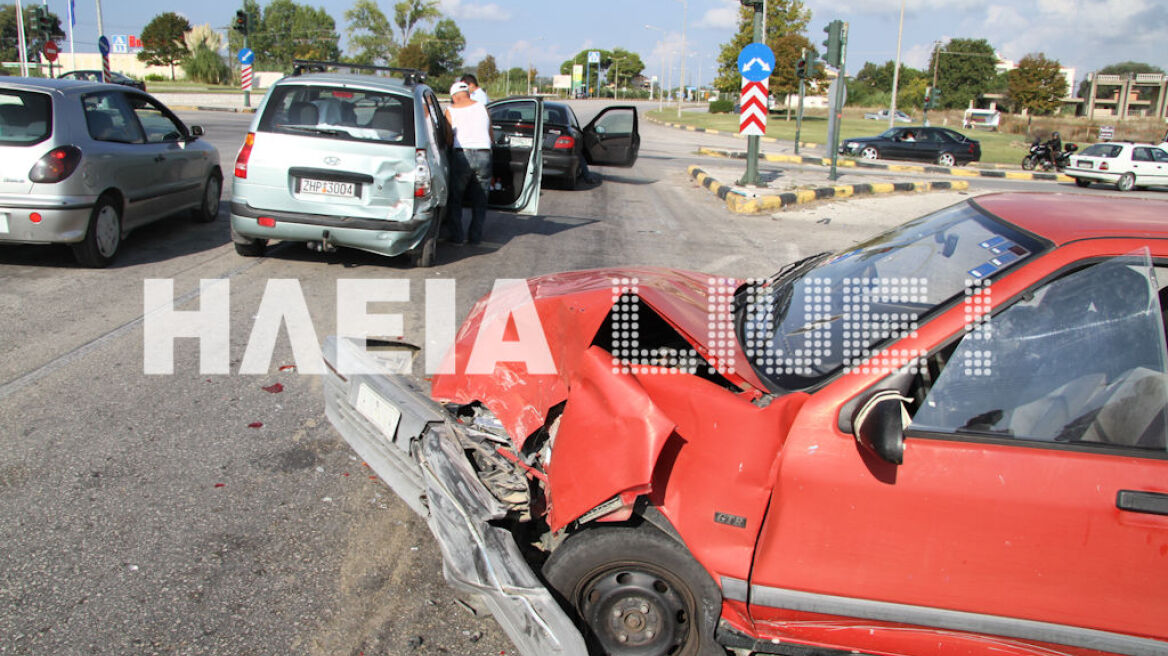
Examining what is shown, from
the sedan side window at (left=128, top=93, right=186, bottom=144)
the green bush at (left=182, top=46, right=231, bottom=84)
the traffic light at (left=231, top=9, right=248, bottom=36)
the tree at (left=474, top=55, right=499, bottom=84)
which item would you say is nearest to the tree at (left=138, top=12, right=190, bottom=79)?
the green bush at (left=182, top=46, right=231, bottom=84)

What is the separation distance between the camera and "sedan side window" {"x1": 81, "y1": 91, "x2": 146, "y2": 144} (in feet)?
24.3

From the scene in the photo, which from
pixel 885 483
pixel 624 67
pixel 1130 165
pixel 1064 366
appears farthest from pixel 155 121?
pixel 624 67

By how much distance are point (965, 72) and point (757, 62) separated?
281 ft

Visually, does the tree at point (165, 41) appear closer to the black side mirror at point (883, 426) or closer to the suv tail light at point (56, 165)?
the suv tail light at point (56, 165)

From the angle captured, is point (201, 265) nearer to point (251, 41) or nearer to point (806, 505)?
point (806, 505)

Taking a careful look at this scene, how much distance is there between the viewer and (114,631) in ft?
8.95

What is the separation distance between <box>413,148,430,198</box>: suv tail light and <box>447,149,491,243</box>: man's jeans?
125cm

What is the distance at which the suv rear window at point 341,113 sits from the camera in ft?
24.5

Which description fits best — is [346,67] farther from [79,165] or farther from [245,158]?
[79,165]

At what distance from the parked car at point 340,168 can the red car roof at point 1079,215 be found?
5.30 meters

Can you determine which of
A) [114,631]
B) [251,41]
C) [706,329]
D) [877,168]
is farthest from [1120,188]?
[251,41]

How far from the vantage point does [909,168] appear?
2694cm

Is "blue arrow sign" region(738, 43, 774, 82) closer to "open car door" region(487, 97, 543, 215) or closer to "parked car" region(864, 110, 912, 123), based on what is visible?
"open car door" region(487, 97, 543, 215)

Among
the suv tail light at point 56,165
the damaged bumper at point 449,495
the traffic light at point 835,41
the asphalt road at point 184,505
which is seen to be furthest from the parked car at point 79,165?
the traffic light at point 835,41
